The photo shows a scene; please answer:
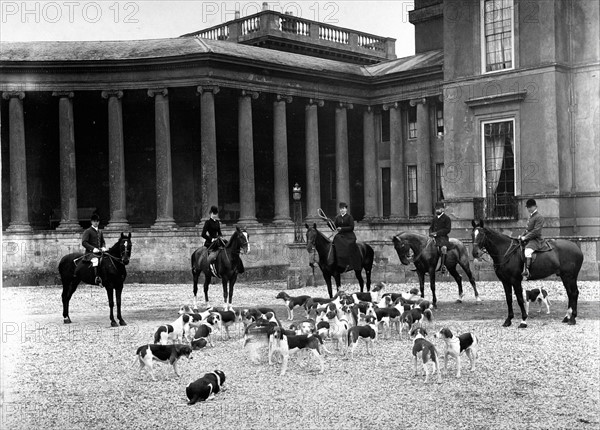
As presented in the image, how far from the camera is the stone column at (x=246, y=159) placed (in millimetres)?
29922

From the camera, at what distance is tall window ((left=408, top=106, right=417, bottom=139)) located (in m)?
35.0

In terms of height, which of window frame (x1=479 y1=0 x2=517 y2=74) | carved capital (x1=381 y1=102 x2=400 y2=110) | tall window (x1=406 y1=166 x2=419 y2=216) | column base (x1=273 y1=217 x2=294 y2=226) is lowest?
column base (x1=273 y1=217 x2=294 y2=226)

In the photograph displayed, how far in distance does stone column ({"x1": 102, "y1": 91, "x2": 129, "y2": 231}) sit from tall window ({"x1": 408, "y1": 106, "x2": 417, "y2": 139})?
13472mm

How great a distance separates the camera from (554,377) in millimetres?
9961

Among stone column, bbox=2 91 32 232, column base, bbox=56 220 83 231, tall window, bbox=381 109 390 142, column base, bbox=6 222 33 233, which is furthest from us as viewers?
tall window, bbox=381 109 390 142

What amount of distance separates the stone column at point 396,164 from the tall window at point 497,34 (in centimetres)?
895

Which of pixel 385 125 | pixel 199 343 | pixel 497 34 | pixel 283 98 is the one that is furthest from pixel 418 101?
pixel 199 343

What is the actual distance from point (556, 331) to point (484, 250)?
7.81 ft

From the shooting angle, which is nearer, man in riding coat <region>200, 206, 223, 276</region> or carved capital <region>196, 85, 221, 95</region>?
man in riding coat <region>200, 206, 223, 276</region>

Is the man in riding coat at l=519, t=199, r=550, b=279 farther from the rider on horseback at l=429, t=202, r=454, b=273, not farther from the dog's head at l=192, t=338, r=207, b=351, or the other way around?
the dog's head at l=192, t=338, r=207, b=351

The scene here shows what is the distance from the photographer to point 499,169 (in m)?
25.5

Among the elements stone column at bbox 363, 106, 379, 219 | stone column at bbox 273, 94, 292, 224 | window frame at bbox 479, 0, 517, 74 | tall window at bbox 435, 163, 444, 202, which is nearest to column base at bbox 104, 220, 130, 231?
stone column at bbox 273, 94, 292, 224

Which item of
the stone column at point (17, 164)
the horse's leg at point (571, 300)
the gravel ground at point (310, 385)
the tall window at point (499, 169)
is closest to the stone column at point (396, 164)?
the tall window at point (499, 169)

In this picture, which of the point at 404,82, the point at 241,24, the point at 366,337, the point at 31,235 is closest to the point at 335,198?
the point at 404,82
